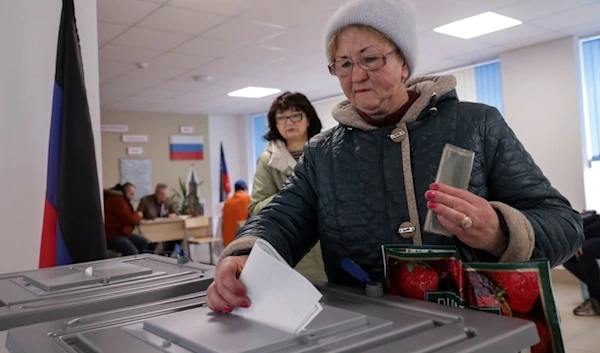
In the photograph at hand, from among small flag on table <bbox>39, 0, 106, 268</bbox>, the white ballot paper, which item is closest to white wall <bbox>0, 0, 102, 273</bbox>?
small flag on table <bbox>39, 0, 106, 268</bbox>

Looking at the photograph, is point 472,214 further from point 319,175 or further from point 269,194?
point 269,194

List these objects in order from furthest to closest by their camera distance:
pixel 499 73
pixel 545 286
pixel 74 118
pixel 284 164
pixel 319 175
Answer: pixel 499 73
pixel 284 164
pixel 74 118
pixel 319 175
pixel 545 286

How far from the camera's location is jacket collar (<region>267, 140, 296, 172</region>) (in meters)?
2.20

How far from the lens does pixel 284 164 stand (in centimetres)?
221

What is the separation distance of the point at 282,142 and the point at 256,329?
175cm

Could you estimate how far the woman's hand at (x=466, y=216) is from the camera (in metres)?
0.67

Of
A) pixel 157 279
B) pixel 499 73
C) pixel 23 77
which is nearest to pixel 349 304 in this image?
pixel 157 279

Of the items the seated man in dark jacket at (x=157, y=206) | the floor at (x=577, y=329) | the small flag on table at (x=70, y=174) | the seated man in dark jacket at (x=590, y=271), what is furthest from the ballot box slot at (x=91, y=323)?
the seated man in dark jacket at (x=157, y=206)

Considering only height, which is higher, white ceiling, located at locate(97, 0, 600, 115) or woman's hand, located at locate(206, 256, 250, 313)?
white ceiling, located at locate(97, 0, 600, 115)

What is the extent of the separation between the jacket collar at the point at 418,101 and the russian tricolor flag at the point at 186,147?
8530mm

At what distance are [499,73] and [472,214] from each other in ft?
19.9

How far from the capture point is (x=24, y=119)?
82.2 inches

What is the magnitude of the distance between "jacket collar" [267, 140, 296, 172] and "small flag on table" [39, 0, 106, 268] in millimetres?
741

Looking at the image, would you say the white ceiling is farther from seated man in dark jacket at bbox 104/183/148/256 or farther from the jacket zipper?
the jacket zipper
